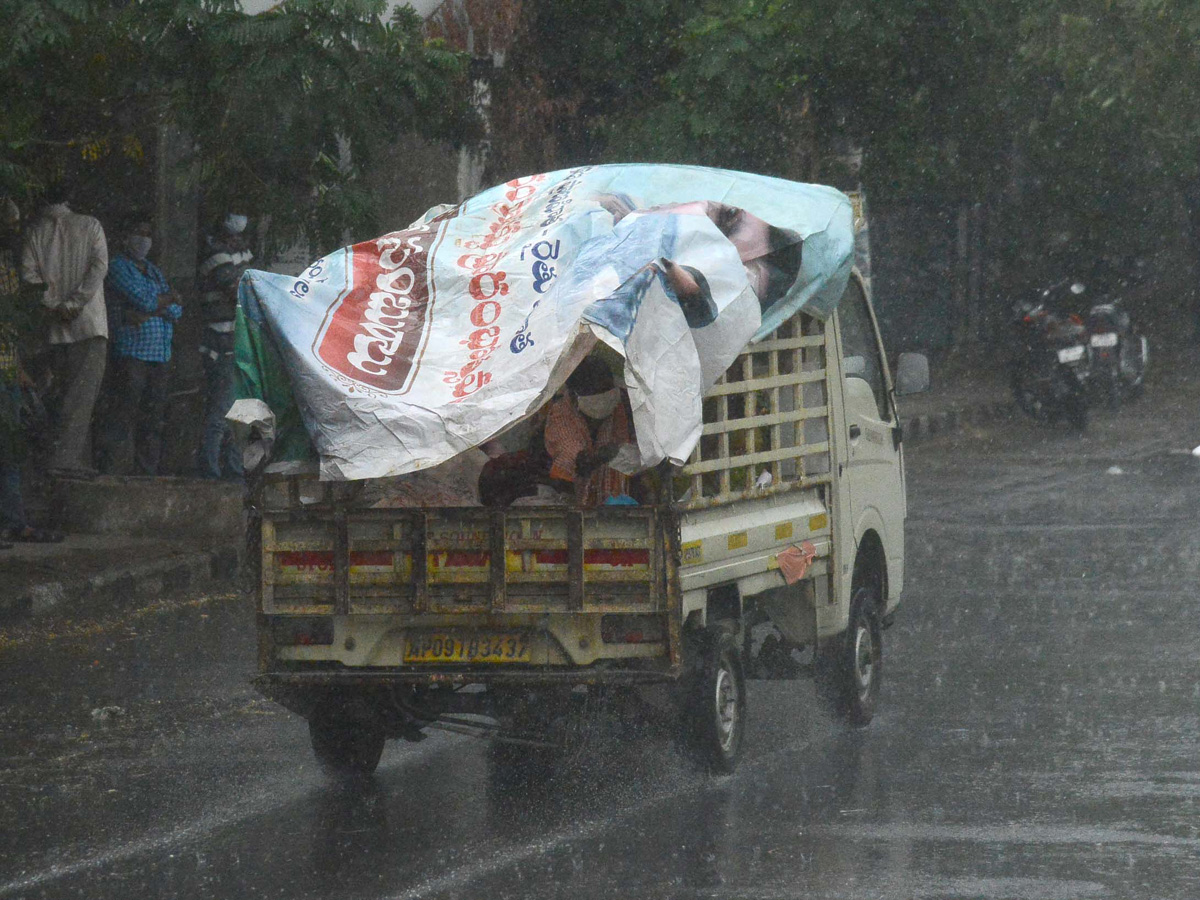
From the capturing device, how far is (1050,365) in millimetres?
19188

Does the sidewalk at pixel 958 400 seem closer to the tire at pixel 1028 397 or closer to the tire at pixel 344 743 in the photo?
the tire at pixel 1028 397

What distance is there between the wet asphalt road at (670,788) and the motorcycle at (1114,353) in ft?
32.0

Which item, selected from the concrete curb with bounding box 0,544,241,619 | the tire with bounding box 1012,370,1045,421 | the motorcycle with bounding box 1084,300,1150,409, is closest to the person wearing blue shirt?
the concrete curb with bounding box 0,544,241,619

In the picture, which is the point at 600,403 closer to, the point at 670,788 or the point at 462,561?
the point at 462,561

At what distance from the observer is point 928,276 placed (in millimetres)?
25188

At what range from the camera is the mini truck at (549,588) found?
20.1 ft

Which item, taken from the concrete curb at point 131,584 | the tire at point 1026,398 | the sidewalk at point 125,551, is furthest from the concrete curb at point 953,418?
the concrete curb at point 131,584

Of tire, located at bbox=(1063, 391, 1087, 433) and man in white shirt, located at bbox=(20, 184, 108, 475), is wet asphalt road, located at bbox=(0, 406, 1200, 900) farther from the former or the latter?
tire, located at bbox=(1063, 391, 1087, 433)

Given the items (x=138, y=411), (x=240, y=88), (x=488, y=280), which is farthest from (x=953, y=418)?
(x=488, y=280)

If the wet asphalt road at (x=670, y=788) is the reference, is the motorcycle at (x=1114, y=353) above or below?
above

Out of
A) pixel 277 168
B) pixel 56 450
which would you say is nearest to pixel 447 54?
pixel 277 168

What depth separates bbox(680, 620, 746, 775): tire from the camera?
6.43 metres

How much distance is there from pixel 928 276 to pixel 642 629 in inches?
773

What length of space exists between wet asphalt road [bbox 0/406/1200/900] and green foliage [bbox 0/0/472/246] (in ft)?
8.31
